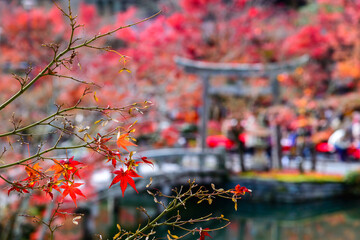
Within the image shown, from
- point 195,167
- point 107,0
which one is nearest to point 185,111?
point 195,167

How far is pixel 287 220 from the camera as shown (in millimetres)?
9281

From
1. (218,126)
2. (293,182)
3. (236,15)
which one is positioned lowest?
(293,182)

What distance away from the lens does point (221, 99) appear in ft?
47.5

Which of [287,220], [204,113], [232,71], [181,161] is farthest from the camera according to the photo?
[204,113]

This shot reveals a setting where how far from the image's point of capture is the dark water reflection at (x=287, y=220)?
839cm

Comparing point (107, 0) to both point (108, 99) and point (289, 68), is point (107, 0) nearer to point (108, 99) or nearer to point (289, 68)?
point (289, 68)

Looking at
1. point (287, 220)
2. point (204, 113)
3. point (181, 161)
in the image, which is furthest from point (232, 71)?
point (287, 220)

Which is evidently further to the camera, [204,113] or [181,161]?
[204,113]

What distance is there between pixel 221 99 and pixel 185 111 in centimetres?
276

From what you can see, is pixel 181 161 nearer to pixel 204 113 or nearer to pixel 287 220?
pixel 204 113

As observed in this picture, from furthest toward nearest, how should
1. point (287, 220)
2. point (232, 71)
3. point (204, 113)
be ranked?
point (204, 113)
point (232, 71)
point (287, 220)

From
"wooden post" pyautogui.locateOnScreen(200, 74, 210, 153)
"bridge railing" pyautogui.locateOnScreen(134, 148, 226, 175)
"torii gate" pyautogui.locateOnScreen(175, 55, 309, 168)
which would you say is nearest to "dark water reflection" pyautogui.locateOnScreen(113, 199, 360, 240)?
"bridge railing" pyautogui.locateOnScreen(134, 148, 226, 175)

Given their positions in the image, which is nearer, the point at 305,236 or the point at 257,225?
the point at 305,236

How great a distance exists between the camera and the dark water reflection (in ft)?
27.5
